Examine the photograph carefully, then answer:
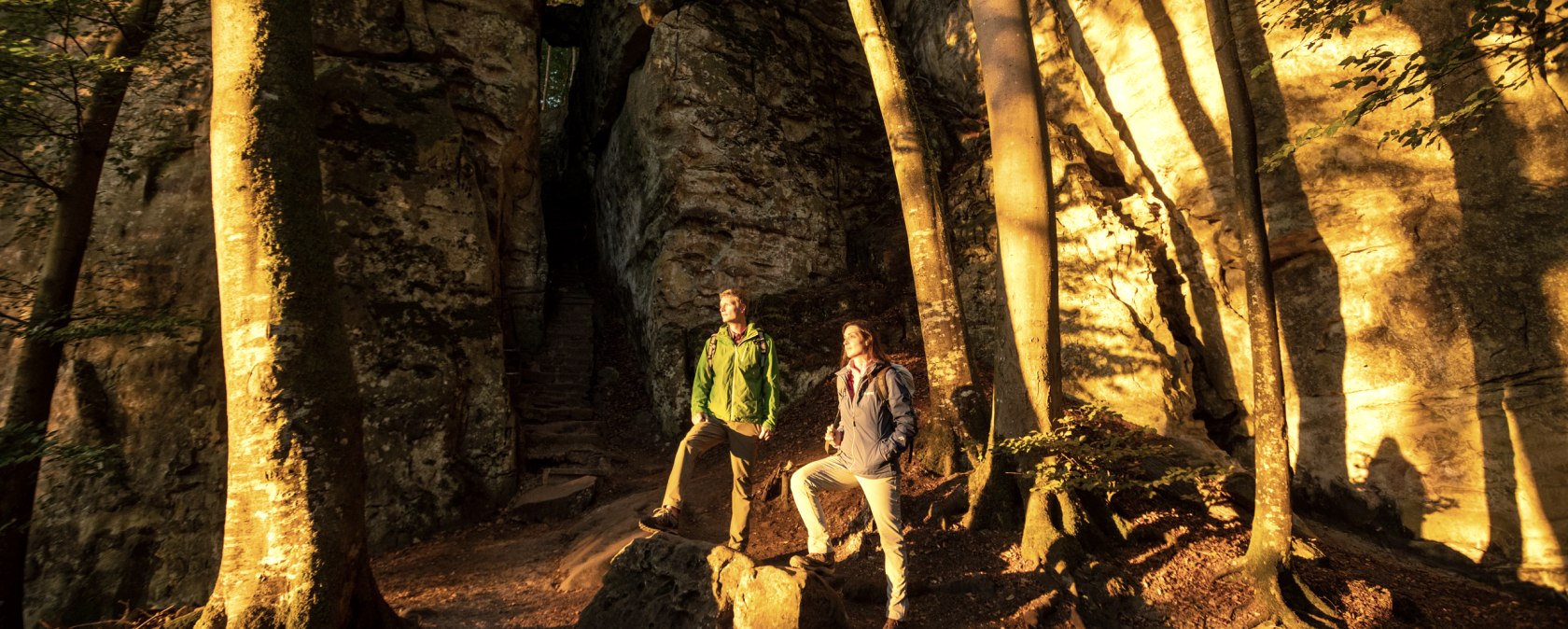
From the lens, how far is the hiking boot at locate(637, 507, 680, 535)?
5227 millimetres

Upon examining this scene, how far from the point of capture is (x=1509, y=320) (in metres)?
5.72

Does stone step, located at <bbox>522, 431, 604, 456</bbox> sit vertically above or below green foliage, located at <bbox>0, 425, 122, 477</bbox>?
below

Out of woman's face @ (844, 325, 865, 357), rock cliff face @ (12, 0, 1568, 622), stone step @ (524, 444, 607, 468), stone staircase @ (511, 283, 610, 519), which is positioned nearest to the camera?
woman's face @ (844, 325, 865, 357)

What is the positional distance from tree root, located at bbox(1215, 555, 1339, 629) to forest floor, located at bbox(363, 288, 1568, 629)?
0.26 ft

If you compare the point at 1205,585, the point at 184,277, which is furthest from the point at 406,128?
the point at 1205,585

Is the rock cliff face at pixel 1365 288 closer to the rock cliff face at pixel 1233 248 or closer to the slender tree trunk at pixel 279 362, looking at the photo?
the rock cliff face at pixel 1233 248

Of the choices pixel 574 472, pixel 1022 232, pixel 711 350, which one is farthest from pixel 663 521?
pixel 574 472

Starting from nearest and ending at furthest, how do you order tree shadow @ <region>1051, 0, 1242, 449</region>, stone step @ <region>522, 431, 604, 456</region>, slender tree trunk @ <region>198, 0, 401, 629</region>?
1. slender tree trunk @ <region>198, 0, 401, 629</region>
2. tree shadow @ <region>1051, 0, 1242, 449</region>
3. stone step @ <region>522, 431, 604, 456</region>

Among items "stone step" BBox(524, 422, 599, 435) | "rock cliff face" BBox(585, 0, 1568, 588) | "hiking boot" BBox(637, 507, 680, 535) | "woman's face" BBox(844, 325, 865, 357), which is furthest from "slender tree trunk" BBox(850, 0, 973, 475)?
"stone step" BBox(524, 422, 599, 435)

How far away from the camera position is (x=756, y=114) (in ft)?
42.5

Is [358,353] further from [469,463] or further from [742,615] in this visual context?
[742,615]

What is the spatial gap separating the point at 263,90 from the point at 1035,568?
690cm

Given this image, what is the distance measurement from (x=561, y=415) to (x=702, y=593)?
26.3 feet

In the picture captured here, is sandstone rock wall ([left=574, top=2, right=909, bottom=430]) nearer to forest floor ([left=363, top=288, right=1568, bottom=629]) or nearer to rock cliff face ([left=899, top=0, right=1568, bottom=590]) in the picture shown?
forest floor ([left=363, top=288, right=1568, bottom=629])
